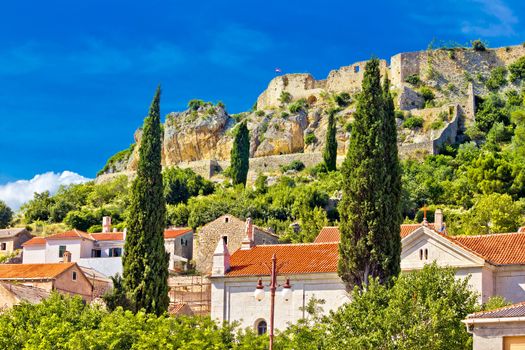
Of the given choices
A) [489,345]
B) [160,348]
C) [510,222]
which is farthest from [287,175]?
[489,345]

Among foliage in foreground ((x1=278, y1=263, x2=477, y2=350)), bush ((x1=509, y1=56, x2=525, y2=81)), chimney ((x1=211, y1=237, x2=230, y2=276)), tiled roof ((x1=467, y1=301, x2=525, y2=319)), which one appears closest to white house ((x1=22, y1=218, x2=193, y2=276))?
chimney ((x1=211, y1=237, x2=230, y2=276))

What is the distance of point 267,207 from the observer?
94.6 m

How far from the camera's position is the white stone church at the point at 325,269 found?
4809 cm

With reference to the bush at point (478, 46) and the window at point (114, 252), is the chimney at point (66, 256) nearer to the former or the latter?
the window at point (114, 252)

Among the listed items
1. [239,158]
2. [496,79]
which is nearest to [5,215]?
[239,158]

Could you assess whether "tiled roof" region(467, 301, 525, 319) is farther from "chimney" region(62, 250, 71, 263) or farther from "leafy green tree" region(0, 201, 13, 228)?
"leafy green tree" region(0, 201, 13, 228)

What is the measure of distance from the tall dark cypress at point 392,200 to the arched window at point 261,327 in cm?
966

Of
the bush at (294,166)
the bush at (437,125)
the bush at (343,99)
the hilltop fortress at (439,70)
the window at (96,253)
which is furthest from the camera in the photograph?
the bush at (343,99)

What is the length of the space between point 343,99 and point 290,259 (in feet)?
251

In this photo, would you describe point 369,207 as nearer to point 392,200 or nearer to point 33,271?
point 392,200

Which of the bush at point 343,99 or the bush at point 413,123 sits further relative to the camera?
the bush at point 343,99

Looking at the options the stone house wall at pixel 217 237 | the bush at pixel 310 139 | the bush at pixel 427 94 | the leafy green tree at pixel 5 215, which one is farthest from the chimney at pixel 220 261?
the bush at pixel 427 94

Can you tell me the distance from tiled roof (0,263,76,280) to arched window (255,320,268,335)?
50.0 feet

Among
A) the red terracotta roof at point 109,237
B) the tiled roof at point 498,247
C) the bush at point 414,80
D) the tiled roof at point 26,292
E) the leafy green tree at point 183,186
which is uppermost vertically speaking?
the bush at point 414,80
